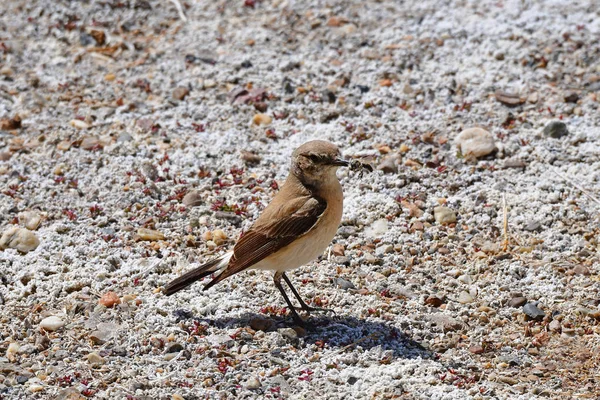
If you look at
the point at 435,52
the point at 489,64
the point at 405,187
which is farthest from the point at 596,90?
the point at 405,187

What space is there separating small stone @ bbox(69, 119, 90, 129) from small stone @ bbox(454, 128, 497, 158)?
3.85 meters

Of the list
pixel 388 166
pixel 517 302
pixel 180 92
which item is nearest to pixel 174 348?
pixel 517 302

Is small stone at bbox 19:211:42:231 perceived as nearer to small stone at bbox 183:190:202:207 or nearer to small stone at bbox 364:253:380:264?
small stone at bbox 183:190:202:207

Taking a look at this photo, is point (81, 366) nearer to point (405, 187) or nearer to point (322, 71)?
point (405, 187)

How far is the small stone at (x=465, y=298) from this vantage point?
6742 mm

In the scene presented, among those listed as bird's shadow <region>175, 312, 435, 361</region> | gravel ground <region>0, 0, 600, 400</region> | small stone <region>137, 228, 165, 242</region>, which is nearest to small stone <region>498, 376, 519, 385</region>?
gravel ground <region>0, 0, 600, 400</region>

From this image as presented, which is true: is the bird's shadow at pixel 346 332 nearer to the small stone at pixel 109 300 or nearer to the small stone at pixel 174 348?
the small stone at pixel 174 348

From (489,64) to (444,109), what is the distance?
96cm

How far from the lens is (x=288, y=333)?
6.38m

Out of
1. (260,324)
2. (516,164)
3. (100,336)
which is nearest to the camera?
(100,336)

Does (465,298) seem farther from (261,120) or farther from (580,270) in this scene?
(261,120)

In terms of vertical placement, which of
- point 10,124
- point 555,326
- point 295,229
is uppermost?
point 295,229

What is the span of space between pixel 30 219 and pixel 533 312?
4.38m

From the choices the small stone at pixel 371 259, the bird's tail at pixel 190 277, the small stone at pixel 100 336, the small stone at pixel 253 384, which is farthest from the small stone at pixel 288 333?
the small stone at pixel 100 336
